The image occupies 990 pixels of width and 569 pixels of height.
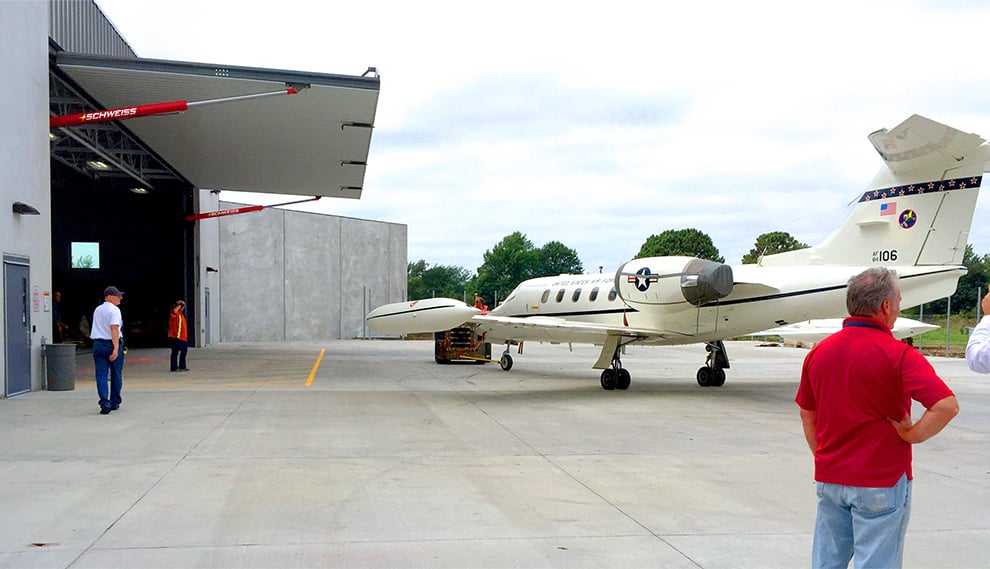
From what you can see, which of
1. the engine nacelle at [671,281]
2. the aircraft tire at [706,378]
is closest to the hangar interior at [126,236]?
the engine nacelle at [671,281]

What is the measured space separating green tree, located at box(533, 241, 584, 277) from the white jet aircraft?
59883 millimetres

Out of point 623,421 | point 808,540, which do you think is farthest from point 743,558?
point 623,421

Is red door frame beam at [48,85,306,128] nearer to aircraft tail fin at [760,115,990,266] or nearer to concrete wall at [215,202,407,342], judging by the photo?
aircraft tail fin at [760,115,990,266]

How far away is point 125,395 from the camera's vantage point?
14.4m

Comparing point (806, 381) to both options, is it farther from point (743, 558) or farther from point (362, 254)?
point (362, 254)

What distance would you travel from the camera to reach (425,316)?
52.0 feet

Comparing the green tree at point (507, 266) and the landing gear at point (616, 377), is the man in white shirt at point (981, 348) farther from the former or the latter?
the green tree at point (507, 266)

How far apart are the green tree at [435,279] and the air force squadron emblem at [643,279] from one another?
90.6m

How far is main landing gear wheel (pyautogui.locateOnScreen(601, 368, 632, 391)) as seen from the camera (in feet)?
54.2

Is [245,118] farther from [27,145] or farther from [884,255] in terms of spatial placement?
[884,255]

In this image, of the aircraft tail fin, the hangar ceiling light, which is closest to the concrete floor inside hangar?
the aircraft tail fin

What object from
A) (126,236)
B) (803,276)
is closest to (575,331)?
(803,276)

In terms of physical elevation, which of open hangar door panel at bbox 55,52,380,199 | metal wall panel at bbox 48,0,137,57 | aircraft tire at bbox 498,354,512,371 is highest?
metal wall panel at bbox 48,0,137,57

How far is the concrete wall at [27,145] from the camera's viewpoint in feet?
43.7
